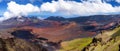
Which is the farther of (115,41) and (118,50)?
(115,41)

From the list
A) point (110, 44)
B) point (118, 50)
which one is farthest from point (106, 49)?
point (118, 50)

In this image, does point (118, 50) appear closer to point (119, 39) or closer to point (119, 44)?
point (119, 44)

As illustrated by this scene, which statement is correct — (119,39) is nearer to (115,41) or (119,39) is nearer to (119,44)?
(115,41)

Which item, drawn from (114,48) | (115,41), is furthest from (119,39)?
(114,48)

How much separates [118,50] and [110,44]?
26.1 meters

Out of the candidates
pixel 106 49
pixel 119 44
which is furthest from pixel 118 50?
pixel 106 49

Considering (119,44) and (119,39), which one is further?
(119,39)

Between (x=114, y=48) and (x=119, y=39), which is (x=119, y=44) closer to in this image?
(x=114, y=48)

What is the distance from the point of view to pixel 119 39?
646 ft

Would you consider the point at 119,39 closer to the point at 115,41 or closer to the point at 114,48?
the point at 115,41

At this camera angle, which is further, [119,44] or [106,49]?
[106,49]

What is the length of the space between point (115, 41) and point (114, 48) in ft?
59.2

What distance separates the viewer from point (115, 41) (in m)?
199

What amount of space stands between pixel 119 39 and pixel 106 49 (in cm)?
1180
